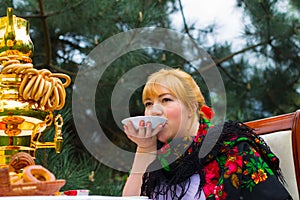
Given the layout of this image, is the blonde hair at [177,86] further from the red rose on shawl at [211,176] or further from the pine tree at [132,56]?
the pine tree at [132,56]

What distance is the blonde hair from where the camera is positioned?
1.13 metres

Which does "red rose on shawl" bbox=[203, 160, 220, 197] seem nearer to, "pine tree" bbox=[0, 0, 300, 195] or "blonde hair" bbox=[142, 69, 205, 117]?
"blonde hair" bbox=[142, 69, 205, 117]

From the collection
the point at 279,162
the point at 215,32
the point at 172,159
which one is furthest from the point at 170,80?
the point at 215,32

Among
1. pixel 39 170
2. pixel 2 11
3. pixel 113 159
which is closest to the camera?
pixel 39 170

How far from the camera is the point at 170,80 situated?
116 centimetres

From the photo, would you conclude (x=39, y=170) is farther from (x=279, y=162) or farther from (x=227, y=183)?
(x=279, y=162)

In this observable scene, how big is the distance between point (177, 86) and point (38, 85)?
48 cm

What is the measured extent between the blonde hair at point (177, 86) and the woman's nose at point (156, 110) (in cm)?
3

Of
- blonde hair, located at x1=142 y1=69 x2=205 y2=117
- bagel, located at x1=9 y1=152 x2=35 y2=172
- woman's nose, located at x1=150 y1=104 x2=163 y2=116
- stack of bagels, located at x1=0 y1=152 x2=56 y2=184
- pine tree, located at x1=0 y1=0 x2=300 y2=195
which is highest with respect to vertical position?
pine tree, located at x1=0 y1=0 x2=300 y2=195

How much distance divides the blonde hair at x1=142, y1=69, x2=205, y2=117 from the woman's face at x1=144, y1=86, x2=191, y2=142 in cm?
1

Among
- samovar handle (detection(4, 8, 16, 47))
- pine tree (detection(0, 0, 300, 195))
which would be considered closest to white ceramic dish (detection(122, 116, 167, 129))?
samovar handle (detection(4, 8, 16, 47))

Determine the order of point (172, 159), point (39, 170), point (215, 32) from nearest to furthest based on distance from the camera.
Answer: point (39, 170)
point (172, 159)
point (215, 32)

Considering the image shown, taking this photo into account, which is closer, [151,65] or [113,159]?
[113,159]

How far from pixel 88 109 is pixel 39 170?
162 centimetres
